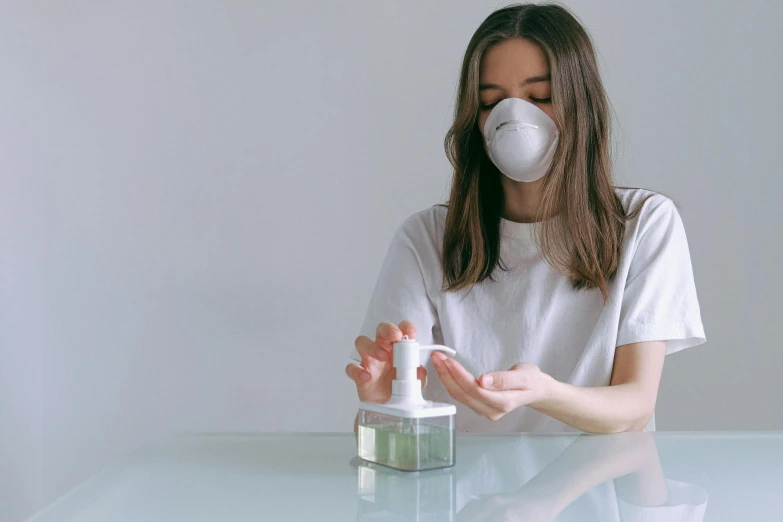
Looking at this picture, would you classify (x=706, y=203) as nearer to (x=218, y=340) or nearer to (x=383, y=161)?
(x=383, y=161)

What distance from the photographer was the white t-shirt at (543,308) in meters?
1.19

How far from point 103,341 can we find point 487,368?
118 centimetres

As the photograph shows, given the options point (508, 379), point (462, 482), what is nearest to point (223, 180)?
point (508, 379)

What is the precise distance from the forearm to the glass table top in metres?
0.06

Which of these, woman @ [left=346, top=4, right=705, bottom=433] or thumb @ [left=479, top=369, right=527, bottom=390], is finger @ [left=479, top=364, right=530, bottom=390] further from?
woman @ [left=346, top=4, right=705, bottom=433]

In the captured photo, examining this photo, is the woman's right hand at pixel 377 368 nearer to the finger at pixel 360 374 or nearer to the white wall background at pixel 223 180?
the finger at pixel 360 374

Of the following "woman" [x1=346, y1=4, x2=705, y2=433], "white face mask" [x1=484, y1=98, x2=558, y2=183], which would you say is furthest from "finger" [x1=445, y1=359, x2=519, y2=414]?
"white face mask" [x1=484, y1=98, x2=558, y2=183]

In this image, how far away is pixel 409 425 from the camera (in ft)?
2.32

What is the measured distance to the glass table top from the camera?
61 centimetres

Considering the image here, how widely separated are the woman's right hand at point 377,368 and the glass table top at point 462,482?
0.05 metres

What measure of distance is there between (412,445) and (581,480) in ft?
0.44

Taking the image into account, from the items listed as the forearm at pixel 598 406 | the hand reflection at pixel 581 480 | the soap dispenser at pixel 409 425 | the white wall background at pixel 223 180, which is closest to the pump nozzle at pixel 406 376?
the soap dispenser at pixel 409 425

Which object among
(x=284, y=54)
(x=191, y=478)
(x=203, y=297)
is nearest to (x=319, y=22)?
(x=284, y=54)

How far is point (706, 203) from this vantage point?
201cm
